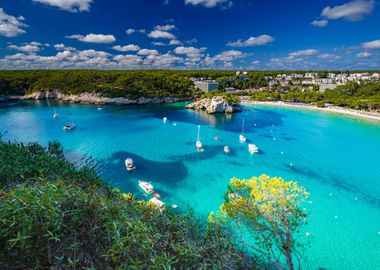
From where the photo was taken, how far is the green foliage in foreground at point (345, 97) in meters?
62.9

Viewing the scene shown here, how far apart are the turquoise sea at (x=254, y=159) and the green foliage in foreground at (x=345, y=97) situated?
1483 centimetres

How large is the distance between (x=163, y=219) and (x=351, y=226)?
1871cm

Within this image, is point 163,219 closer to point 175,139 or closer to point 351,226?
point 351,226

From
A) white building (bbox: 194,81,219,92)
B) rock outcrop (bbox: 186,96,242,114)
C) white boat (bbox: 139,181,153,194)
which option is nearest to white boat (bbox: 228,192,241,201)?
white boat (bbox: 139,181,153,194)

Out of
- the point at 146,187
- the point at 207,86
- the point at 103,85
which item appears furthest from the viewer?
the point at 207,86

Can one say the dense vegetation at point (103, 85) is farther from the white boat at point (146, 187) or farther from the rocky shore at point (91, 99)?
the white boat at point (146, 187)

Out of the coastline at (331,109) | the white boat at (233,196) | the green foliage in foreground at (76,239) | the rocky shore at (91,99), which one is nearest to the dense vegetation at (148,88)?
the rocky shore at (91,99)

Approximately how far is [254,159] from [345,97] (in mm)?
66846

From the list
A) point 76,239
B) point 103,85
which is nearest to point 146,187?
point 76,239

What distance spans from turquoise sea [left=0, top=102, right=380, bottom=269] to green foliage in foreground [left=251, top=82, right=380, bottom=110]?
14829 mm

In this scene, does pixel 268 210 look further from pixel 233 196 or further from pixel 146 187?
pixel 146 187

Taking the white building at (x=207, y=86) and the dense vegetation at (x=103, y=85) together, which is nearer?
the dense vegetation at (x=103, y=85)

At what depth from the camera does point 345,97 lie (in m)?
71.6

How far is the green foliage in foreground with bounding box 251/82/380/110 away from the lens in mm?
62906
